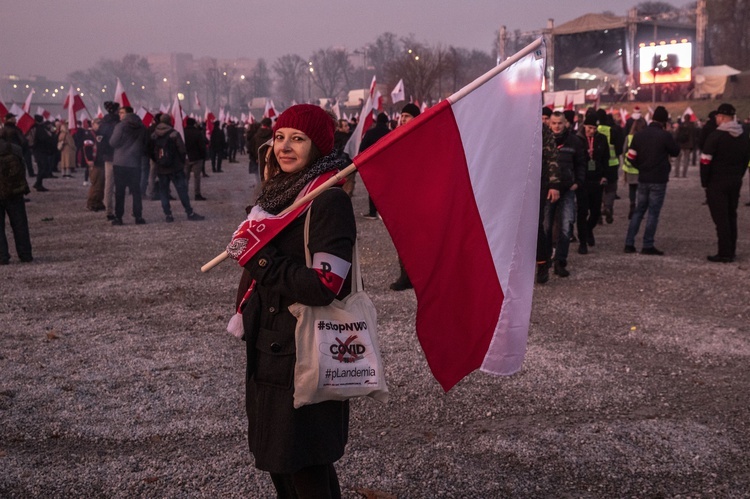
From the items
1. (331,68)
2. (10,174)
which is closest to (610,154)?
(10,174)

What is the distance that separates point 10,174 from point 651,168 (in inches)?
351

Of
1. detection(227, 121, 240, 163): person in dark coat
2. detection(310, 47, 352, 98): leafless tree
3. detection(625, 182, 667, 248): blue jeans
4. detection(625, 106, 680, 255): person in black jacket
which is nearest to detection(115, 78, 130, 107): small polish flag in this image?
detection(625, 106, 680, 255): person in black jacket

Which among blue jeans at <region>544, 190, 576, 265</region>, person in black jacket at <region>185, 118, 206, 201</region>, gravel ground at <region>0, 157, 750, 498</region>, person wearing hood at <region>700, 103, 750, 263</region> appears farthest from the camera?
person in black jacket at <region>185, 118, 206, 201</region>

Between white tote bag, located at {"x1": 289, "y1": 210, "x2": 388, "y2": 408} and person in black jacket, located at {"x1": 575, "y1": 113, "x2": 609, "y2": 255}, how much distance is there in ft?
27.3

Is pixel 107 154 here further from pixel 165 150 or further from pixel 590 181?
pixel 590 181

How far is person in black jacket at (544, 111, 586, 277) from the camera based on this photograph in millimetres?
8883

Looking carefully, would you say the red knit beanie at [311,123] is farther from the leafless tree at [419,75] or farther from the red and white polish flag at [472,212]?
the leafless tree at [419,75]

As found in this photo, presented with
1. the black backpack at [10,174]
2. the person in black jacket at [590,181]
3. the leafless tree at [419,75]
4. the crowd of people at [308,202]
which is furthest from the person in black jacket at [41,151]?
the leafless tree at [419,75]

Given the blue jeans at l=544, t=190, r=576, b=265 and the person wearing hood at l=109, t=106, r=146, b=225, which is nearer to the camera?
the blue jeans at l=544, t=190, r=576, b=265

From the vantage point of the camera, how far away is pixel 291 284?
8.05 feet

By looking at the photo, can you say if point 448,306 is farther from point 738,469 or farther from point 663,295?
point 663,295

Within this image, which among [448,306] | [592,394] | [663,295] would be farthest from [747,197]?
[448,306]

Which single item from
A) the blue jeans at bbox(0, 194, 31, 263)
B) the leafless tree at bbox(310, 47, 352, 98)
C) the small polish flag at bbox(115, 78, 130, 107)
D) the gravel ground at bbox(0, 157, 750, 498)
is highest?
the leafless tree at bbox(310, 47, 352, 98)

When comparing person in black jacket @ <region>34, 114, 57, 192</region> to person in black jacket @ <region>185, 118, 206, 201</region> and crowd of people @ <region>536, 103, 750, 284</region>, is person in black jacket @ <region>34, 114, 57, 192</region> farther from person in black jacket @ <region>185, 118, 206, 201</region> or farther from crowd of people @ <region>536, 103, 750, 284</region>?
crowd of people @ <region>536, 103, 750, 284</region>
